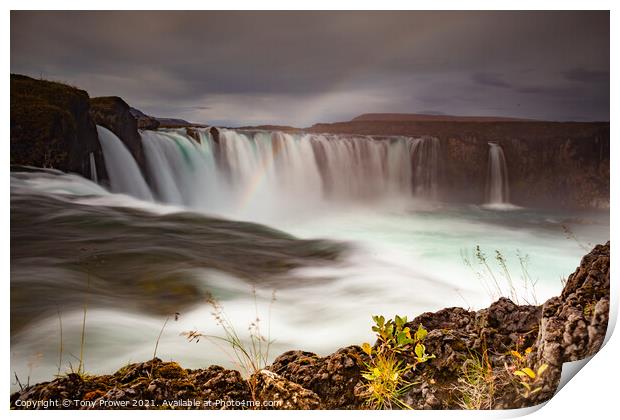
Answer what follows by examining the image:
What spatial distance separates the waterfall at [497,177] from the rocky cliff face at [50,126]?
2333 millimetres

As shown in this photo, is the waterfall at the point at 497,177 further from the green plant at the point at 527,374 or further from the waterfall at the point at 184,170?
the waterfall at the point at 184,170

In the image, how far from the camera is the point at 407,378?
294 centimetres

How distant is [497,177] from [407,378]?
4.22 ft

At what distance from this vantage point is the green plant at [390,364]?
2916 mm

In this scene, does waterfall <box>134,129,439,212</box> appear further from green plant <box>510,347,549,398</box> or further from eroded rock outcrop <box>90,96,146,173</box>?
green plant <box>510,347,549,398</box>

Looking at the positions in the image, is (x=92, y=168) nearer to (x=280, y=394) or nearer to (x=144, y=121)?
(x=144, y=121)

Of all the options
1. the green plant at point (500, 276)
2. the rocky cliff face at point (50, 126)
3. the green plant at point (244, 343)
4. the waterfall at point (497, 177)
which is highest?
the rocky cliff face at point (50, 126)

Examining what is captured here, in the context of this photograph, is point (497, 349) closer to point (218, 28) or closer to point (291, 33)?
point (291, 33)

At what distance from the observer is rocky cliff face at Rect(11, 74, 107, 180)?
9.98ft

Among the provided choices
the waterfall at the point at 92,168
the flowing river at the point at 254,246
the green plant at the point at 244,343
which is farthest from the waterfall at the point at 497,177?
the waterfall at the point at 92,168

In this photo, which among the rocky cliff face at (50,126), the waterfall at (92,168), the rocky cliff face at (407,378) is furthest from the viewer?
the waterfall at (92,168)

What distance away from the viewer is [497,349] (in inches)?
118

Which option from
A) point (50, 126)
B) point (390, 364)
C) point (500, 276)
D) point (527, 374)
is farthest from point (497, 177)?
point (50, 126)
